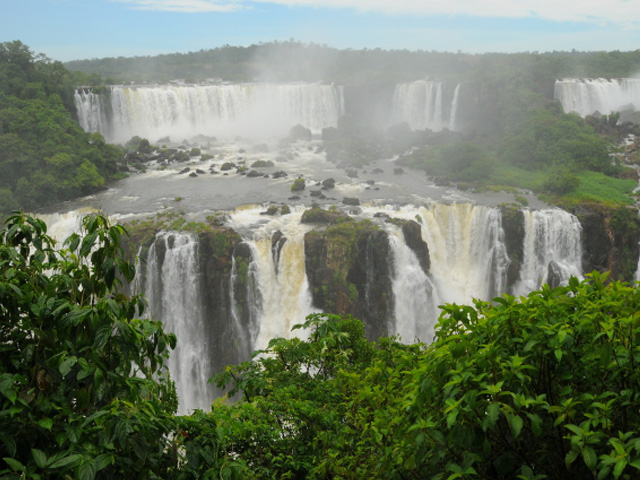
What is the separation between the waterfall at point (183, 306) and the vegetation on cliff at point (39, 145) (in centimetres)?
872

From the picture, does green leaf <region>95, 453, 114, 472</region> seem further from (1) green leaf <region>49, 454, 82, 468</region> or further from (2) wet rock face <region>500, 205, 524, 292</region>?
(2) wet rock face <region>500, 205, 524, 292</region>

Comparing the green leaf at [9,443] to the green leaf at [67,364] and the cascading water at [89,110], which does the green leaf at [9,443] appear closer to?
the green leaf at [67,364]

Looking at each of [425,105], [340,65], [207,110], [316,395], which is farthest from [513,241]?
[340,65]

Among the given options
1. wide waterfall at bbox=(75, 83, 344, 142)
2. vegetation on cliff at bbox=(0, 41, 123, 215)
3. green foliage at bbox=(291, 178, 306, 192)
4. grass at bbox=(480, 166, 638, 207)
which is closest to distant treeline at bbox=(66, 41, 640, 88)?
wide waterfall at bbox=(75, 83, 344, 142)

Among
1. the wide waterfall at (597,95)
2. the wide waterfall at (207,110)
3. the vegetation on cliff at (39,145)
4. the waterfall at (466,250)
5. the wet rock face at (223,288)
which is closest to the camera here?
the wet rock face at (223,288)

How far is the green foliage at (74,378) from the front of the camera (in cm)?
361

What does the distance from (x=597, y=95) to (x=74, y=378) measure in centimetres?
4760

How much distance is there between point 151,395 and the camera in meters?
4.46

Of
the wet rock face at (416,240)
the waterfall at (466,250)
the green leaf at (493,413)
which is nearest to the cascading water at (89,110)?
the wet rock face at (416,240)

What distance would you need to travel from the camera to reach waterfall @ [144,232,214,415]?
65.7 ft

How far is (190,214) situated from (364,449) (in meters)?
18.4

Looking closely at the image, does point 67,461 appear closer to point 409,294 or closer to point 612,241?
point 409,294

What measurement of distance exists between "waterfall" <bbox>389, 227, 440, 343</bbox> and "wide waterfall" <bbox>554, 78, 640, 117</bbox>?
26688mm

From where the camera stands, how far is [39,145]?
28594 mm
